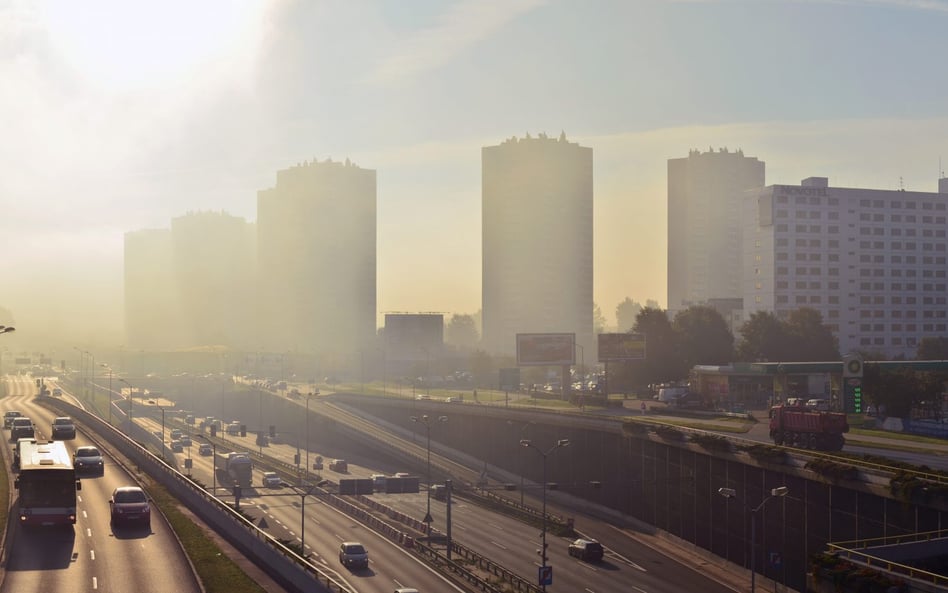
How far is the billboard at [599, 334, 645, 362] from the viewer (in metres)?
150

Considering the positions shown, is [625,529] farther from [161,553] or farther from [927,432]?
[161,553]

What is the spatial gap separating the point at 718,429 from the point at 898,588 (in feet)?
181

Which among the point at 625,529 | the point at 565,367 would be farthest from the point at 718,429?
the point at 565,367

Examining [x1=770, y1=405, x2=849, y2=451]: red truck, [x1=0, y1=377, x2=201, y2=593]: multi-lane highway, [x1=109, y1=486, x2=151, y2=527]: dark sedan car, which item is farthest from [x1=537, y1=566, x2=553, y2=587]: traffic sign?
[x1=770, y1=405, x2=849, y2=451]: red truck

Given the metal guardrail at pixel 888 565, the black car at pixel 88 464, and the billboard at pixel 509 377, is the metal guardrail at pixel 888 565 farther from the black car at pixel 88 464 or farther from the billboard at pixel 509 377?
the billboard at pixel 509 377

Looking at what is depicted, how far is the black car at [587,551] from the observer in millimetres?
77125

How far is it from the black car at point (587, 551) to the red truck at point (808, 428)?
17.0 metres

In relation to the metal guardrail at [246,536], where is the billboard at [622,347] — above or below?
above

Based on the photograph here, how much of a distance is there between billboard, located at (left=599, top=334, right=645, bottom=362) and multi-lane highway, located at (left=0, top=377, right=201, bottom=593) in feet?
342

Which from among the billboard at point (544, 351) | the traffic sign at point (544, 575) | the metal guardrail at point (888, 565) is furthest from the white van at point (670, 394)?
the metal guardrail at point (888, 565)

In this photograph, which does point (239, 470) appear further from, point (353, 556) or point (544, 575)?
point (544, 575)

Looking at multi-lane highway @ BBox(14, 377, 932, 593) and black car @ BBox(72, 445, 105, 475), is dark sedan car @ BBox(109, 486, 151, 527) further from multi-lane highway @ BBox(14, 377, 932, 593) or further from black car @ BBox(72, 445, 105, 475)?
black car @ BBox(72, 445, 105, 475)

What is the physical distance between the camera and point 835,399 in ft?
349

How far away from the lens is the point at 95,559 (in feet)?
133
